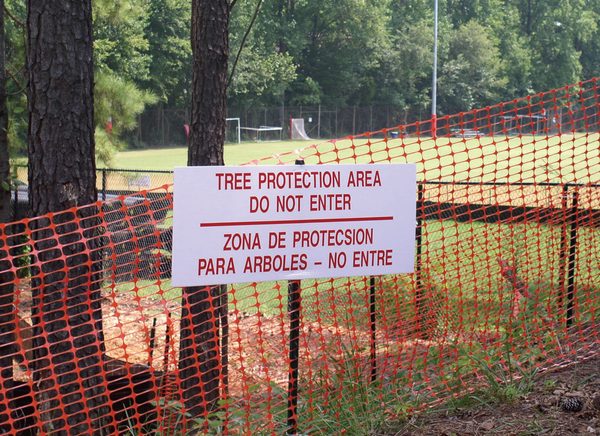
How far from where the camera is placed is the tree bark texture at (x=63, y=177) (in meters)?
3.75

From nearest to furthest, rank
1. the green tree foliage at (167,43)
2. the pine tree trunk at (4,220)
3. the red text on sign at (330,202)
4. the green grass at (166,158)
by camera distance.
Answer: the red text on sign at (330,202) < the pine tree trunk at (4,220) < the green grass at (166,158) < the green tree foliage at (167,43)

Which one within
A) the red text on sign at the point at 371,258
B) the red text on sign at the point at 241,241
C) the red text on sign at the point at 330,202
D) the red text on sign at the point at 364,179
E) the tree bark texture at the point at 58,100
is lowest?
the red text on sign at the point at 371,258

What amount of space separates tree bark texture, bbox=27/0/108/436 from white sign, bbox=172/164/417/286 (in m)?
0.81

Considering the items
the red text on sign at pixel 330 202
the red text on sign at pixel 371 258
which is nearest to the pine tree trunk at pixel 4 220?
the red text on sign at pixel 330 202

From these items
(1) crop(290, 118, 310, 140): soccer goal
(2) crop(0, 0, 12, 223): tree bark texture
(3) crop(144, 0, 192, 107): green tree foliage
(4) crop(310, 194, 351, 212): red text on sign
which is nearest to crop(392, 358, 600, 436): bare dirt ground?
(4) crop(310, 194, 351, 212): red text on sign

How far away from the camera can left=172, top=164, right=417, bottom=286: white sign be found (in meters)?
3.23

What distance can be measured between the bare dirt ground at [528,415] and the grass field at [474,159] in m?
1.39

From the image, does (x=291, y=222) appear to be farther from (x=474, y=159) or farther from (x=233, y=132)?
(x=233, y=132)

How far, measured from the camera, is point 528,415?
3.46m

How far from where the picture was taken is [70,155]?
12.6 feet

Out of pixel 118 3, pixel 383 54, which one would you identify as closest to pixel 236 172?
pixel 118 3

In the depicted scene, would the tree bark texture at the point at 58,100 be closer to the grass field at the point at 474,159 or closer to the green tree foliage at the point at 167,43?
the grass field at the point at 474,159

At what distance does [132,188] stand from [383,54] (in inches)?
1831

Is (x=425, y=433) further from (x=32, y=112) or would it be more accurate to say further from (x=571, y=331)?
(x=32, y=112)
